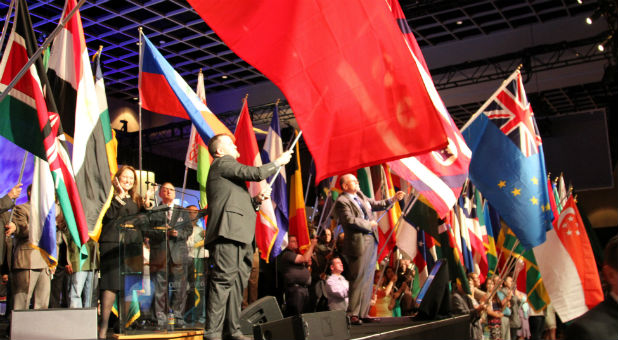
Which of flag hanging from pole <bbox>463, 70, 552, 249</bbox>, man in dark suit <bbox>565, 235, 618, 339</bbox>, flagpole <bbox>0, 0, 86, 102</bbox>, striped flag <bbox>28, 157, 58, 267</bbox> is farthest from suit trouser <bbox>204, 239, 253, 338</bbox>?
flag hanging from pole <bbox>463, 70, 552, 249</bbox>

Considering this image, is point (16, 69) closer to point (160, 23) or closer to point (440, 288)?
point (440, 288)

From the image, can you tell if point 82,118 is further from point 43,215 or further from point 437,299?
point 437,299

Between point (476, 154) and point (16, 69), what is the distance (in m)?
5.32

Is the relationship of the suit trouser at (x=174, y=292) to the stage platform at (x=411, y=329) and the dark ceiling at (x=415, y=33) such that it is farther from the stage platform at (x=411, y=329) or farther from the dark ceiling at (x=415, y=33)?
the dark ceiling at (x=415, y=33)

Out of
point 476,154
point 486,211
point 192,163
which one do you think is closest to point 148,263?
point 192,163

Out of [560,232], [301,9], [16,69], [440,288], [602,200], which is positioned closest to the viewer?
[301,9]

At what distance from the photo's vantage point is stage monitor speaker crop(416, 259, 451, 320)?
6793 mm

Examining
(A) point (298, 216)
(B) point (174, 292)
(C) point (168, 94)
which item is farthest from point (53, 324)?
(A) point (298, 216)

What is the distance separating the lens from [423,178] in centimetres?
676

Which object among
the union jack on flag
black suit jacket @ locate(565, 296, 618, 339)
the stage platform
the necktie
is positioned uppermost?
the union jack on flag

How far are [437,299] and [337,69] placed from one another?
3.40 m

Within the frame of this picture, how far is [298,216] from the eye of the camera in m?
10.1

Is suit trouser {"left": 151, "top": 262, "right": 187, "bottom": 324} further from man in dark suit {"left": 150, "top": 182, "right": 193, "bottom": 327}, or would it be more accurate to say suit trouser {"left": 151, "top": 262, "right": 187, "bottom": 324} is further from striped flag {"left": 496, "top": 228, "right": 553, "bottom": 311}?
striped flag {"left": 496, "top": 228, "right": 553, "bottom": 311}

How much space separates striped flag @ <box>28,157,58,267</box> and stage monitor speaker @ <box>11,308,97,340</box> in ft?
5.30
